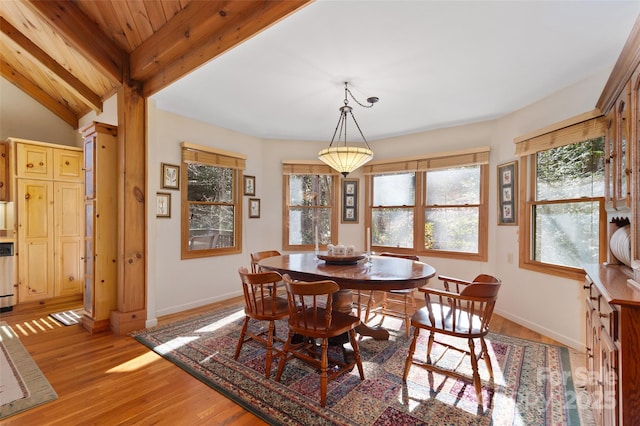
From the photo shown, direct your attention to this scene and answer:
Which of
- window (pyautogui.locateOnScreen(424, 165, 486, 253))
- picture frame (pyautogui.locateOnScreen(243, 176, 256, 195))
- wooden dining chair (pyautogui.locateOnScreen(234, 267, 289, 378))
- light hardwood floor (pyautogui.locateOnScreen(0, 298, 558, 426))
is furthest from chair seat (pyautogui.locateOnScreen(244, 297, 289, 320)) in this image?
window (pyautogui.locateOnScreen(424, 165, 486, 253))

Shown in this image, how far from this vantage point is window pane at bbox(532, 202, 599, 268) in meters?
2.84

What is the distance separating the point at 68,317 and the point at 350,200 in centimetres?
428

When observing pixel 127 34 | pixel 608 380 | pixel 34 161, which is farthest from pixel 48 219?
pixel 608 380

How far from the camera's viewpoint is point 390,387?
218 centimetres

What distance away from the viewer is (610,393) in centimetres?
133

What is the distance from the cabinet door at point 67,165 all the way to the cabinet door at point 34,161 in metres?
0.06

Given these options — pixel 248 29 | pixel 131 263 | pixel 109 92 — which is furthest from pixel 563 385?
pixel 109 92

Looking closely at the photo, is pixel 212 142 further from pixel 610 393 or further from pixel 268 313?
pixel 610 393

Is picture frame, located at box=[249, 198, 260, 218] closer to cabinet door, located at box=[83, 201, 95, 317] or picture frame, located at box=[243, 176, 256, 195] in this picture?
picture frame, located at box=[243, 176, 256, 195]

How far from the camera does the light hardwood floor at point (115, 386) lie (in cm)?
187

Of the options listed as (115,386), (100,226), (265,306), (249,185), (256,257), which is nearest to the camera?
(115,386)

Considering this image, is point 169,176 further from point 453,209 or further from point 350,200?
point 453,209

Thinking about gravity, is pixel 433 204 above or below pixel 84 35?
below

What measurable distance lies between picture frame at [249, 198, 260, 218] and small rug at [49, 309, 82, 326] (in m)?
2.57
